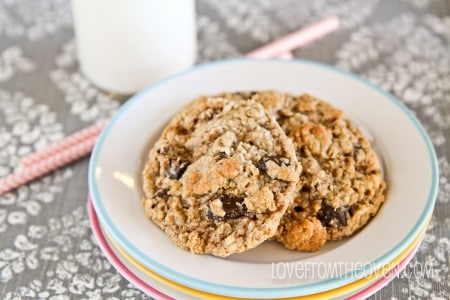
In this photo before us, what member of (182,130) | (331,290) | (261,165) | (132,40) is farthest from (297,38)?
(331,290)

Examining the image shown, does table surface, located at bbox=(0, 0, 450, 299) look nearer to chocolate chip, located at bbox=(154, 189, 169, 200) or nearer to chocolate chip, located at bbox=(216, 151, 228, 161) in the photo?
chocolate chip, located at bbox=(154, 189, 169, 200)

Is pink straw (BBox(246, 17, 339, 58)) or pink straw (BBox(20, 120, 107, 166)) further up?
pink straw (BBox(246, 17, 339, 58))

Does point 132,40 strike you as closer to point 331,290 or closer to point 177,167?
point 177,167

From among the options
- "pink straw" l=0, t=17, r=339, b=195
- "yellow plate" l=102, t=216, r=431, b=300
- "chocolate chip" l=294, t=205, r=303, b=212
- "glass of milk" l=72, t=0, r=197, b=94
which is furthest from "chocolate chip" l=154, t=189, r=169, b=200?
"glass of milk" l=72, t=0, r=197, b=94

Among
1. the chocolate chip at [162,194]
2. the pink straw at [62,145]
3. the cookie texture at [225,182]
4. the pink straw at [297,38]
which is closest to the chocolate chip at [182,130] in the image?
the cookie texture at [225,182]

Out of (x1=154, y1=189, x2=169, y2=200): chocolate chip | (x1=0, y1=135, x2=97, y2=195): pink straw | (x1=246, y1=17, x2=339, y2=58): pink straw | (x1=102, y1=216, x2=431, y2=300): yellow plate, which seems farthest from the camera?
(x1=246, y1=17, x2=339, y2=58): pink straw

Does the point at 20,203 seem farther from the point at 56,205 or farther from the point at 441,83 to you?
the point at 441,83
